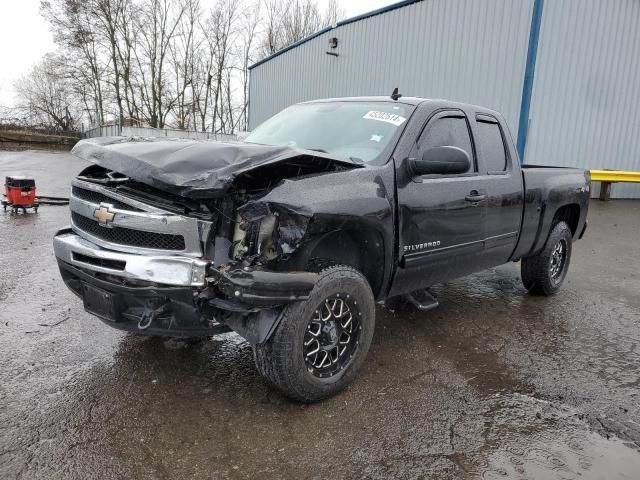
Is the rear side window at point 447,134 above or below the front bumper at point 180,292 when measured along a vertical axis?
above

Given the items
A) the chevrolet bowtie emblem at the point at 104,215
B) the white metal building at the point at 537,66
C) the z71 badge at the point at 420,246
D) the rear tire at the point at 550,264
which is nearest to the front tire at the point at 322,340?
the z71 badge at the point at 420,246

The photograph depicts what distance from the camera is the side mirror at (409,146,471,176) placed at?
322 cm

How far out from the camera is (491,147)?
436cm

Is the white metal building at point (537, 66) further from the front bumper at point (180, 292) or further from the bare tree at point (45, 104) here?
the bare tree at point (45, 104)

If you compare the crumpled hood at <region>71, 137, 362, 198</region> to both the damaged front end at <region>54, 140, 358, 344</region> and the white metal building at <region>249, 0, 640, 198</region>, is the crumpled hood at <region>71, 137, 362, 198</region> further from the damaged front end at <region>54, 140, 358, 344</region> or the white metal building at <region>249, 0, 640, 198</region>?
the white metal building at <region>249, 0, 640, 198</region>

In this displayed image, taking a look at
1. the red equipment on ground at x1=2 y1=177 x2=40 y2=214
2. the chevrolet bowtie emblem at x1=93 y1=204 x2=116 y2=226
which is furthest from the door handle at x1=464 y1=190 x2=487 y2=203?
the red equipment on ground at x1=2 y1=177 x2=40 y2=214

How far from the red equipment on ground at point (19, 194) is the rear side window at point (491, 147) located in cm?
769

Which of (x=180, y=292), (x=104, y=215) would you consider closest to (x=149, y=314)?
(x=180, y=292)

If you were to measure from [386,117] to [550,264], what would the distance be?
9.38 ft

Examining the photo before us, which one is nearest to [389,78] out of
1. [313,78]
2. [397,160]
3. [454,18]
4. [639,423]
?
[454,18]

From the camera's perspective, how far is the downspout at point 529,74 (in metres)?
10.3

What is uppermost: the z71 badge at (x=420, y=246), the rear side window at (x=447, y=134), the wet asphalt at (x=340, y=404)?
the rear side window at (x=447, y=134)

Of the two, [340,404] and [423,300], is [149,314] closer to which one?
[340,404]

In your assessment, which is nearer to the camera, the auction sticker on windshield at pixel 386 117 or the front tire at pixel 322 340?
the front tire at pixel 322 340
